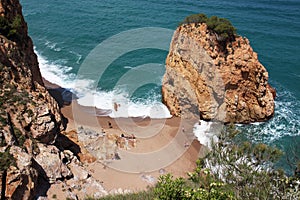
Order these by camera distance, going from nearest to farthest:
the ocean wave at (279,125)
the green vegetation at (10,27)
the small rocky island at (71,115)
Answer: the small rocky island at (71,115)
the green vegetation at (10,27)
the ocean wave at (279,125)

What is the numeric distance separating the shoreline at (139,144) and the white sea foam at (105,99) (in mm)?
1161

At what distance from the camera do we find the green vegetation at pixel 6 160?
18078mm

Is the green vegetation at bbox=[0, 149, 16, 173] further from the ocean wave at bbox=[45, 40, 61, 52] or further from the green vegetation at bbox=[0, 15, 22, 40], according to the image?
the ocean wave at bbox=[45, 40, 61, 52]

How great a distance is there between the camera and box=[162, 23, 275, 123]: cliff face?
32.4 m

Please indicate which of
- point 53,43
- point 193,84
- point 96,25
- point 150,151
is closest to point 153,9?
point 96,25

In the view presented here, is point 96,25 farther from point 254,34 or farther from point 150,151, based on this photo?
point 150,151

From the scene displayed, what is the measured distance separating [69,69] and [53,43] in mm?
10000

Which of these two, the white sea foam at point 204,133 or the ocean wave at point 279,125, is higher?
the ocean wave at point 279,125

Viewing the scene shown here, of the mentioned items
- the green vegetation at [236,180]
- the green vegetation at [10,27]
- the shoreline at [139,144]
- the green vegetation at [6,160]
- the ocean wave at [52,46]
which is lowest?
the shoreline at [139,144]

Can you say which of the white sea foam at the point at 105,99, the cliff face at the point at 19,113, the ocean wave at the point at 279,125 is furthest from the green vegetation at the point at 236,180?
the white sea foam at the point at 105,99

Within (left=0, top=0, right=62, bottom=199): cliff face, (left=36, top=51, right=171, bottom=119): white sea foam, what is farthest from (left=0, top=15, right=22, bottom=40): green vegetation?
(left=36, top=51, right=171, bottom=119): white sea foam

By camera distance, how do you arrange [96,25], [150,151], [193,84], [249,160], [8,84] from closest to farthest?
[249,160] → [8,84] → [150,151] → [193,84] → [96,25]

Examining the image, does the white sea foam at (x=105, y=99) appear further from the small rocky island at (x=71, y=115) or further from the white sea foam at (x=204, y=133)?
the white sea foam at (x=204, y=133)

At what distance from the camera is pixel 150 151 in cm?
3095
